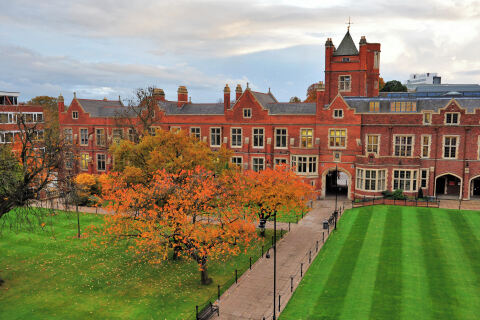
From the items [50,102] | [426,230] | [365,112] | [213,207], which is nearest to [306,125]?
[365,112]

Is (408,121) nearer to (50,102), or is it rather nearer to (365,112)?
(365,112)

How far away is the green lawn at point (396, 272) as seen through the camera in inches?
881

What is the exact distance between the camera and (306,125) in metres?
54.1

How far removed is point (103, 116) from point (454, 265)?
5753cm

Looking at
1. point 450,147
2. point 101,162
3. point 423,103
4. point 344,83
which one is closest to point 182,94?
point 101,162

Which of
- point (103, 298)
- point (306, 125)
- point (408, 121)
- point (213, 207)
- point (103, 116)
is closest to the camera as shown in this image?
point (103, 298)

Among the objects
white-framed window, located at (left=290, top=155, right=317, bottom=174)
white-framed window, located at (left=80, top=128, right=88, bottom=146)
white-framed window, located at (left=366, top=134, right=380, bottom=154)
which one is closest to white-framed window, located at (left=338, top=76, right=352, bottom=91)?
white-framed window, located at (left=366, top=134, right=380, bottom=154)

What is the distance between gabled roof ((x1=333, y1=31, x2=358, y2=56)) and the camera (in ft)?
192

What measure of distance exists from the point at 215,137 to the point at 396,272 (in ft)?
123

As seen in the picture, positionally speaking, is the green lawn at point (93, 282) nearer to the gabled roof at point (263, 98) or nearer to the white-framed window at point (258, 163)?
the white-framed window at point (258, 163)

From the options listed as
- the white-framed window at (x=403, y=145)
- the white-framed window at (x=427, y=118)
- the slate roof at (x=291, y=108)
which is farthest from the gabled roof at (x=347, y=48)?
the white-framed window at (x=403, y=145)

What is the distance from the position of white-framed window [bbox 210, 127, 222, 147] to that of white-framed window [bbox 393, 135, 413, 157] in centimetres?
2497

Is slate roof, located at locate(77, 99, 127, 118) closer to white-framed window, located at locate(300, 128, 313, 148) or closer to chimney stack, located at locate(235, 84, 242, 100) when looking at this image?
chimney stack, located at locate(235, 84, 242, 100)

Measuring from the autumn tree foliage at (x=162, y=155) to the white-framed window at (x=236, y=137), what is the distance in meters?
21.7
